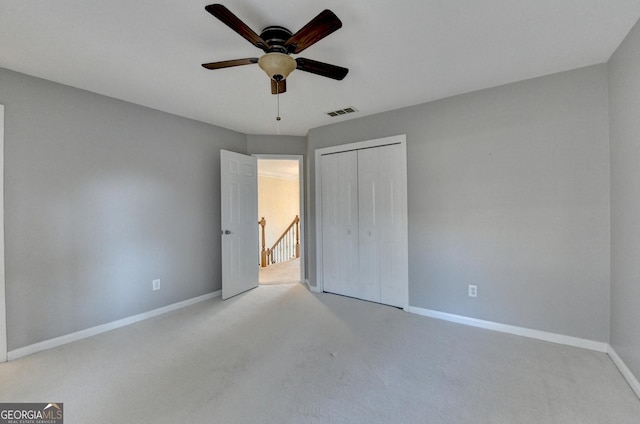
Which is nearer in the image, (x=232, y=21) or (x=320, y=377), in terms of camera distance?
(x=232, y=21)

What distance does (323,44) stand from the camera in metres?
1.90

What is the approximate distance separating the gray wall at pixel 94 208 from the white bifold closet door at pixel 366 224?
1.74 meters

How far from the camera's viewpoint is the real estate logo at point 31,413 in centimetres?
159

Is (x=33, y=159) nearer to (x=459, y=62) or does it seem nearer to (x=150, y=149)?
(x=150, y=149)

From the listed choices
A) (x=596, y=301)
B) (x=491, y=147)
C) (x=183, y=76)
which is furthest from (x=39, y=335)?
(x=596, y=301)

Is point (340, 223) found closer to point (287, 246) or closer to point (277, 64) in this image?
point (277, 64)

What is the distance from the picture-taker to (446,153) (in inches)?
112

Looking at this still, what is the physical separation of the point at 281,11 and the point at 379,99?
159 cm

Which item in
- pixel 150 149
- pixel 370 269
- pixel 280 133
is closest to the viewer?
pixel 150 149

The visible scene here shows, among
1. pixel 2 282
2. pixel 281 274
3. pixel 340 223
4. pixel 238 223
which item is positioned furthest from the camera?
pixel 281 274

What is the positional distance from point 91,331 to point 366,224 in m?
3.17

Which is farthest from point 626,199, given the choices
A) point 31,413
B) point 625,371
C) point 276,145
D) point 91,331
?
point 91,331

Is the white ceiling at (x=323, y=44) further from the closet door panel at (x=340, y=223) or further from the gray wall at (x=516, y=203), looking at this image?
the closet door panel at (x=340, y=223)

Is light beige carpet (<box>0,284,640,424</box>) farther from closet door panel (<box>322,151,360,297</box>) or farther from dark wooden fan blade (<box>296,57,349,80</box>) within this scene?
dark wooden fan blade (<box>296,57,349,80</box>)
